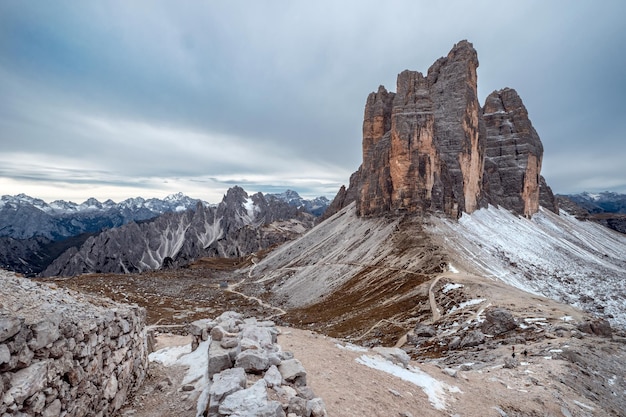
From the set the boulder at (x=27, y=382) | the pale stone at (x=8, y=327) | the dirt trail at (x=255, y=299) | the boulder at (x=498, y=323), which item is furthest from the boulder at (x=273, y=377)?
the dirt trail at (x=255, y=299)

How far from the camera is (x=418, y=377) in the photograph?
13.8 m

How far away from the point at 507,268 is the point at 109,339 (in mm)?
66105

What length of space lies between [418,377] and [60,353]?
41.6ft

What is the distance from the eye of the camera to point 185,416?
9273mm

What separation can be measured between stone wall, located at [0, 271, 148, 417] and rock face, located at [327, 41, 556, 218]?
76.3 metres

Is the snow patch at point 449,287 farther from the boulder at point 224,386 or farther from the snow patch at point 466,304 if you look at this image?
the boulder at point 224,386

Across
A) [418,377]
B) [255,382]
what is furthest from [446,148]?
[255,382]

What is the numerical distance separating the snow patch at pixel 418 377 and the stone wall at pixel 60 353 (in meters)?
9.26

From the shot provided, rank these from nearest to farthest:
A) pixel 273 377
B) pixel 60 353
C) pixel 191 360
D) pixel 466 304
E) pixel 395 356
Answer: pixel 60 353 < pixel 273 377 < pixel 191 360 < pixel 395 356 < pixel 466 304

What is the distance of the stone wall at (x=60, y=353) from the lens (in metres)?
6.38

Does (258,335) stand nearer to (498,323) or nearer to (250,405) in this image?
(250,405)

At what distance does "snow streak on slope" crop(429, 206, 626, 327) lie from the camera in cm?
5088

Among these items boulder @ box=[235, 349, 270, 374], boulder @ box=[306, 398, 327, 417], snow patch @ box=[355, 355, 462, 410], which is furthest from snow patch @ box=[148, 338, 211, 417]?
snow patch @ box=[355, 355, 462, 410]

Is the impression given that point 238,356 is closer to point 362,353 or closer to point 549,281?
point 362,353
